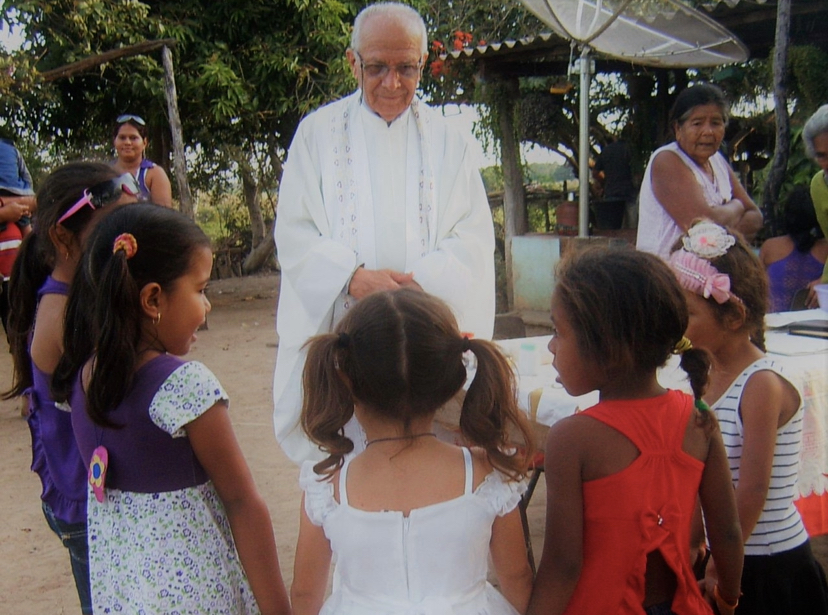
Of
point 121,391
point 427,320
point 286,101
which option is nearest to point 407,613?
point 427,320

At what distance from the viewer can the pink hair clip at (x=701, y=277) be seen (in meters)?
1.86

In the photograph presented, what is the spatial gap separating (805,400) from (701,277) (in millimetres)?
835

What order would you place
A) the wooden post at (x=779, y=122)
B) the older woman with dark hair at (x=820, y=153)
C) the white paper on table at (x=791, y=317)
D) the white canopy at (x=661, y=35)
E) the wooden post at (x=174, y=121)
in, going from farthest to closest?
the wooden post at (x=174, y=121) < the white canopy at (x=661, y=35) < the wooden post at (x=779, y=122) < the older woman with dark hair at (x=820, y=153) < the white paper on table at (x=791, y=317)

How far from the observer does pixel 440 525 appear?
1.46 m

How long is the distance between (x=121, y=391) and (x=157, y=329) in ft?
0.48

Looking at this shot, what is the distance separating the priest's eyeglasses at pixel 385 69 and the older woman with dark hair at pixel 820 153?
1873 millimetres

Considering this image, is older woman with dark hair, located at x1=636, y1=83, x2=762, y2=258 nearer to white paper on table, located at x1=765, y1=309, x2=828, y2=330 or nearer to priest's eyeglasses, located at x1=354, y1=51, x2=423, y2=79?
white paper on table, located at x1=765, y1=309, x2=828, y2=330

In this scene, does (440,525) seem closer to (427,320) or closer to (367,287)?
(427,320)

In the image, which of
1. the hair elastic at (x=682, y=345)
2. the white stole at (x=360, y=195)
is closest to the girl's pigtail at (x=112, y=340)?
the hair elastic at (x=682, y=345)

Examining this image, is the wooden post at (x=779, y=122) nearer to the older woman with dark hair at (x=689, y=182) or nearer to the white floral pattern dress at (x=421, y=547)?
the older woman with dark hair at (x=689, y=182)

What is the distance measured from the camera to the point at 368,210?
8.71 ft

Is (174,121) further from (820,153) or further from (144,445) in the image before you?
(144,445)

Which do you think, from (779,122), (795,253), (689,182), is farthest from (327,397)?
(779,122)

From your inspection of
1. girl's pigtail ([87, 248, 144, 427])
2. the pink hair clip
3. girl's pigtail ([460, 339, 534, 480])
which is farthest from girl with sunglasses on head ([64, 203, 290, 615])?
the pink hair clip
